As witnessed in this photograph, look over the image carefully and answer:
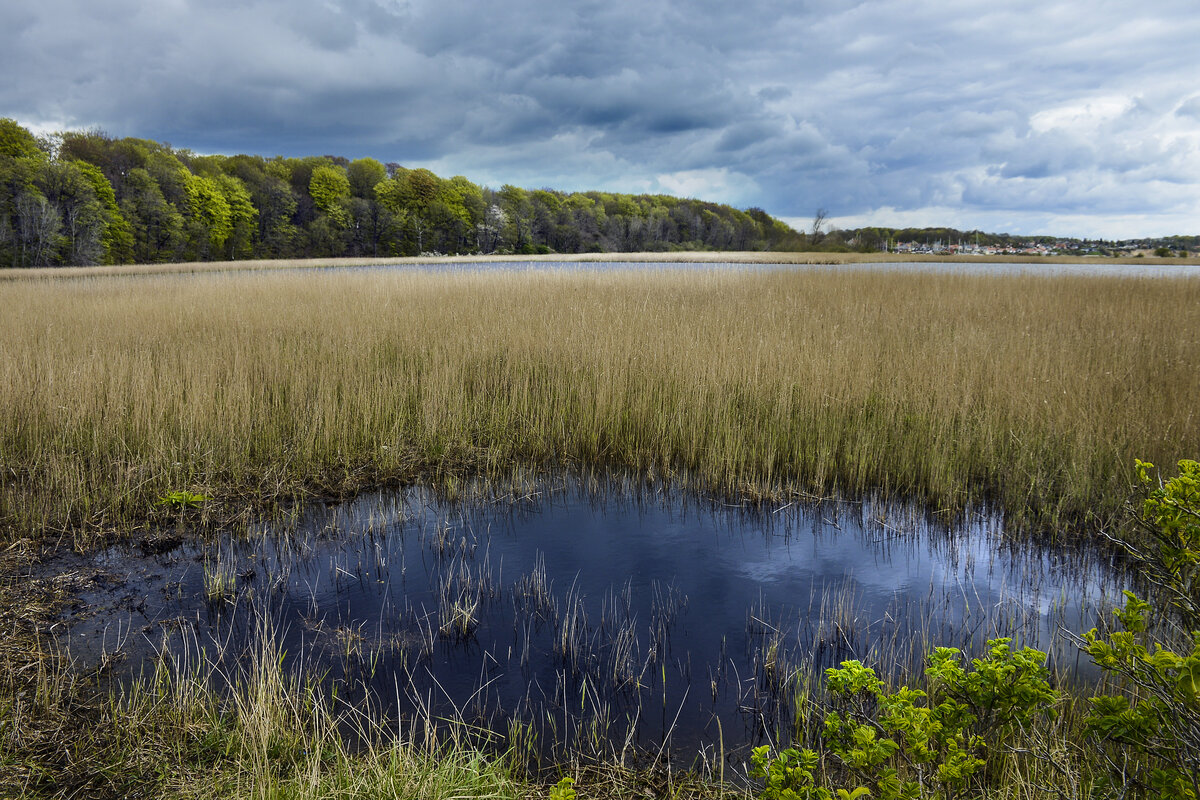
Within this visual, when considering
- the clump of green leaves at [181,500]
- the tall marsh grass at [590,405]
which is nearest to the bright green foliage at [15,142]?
the tall marsh grass at [590,405]

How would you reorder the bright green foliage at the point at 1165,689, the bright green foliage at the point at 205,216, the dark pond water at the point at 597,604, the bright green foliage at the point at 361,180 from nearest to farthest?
the bright green foliage at the point at 1165,689, the dark pond water at the point at 597,604, the bright green foliage at the point at 205,216, the bright green foliage at the point at 361,180

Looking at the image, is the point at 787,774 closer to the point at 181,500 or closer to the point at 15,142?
the point at 181,500

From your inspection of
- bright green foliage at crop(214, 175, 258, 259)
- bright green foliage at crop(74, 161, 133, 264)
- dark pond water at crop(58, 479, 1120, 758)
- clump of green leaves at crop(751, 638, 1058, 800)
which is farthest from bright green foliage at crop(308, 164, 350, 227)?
clump of green leaves at crop(751, 638, 1058, 800)

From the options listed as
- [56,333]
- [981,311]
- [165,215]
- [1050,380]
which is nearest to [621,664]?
[1050,380]

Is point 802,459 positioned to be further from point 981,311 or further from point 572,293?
point 572,293

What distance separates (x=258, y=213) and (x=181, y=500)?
64507 mm

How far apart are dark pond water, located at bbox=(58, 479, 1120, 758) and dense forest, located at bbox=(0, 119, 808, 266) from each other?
43357mm

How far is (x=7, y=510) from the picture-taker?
170 inches

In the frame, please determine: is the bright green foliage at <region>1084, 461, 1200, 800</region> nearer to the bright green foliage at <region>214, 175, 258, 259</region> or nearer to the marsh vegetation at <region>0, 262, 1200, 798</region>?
the marsh vegetation at <region>0, 262, 1200, 798</region>

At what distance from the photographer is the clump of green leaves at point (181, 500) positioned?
4.60m

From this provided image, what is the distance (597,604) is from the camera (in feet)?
11.8

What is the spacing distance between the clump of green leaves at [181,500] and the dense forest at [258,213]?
138 feet

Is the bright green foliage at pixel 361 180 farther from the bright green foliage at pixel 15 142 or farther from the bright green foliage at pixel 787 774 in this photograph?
the bright green foliage at pixel 787 774

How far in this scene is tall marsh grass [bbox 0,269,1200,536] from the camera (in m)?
4.90
